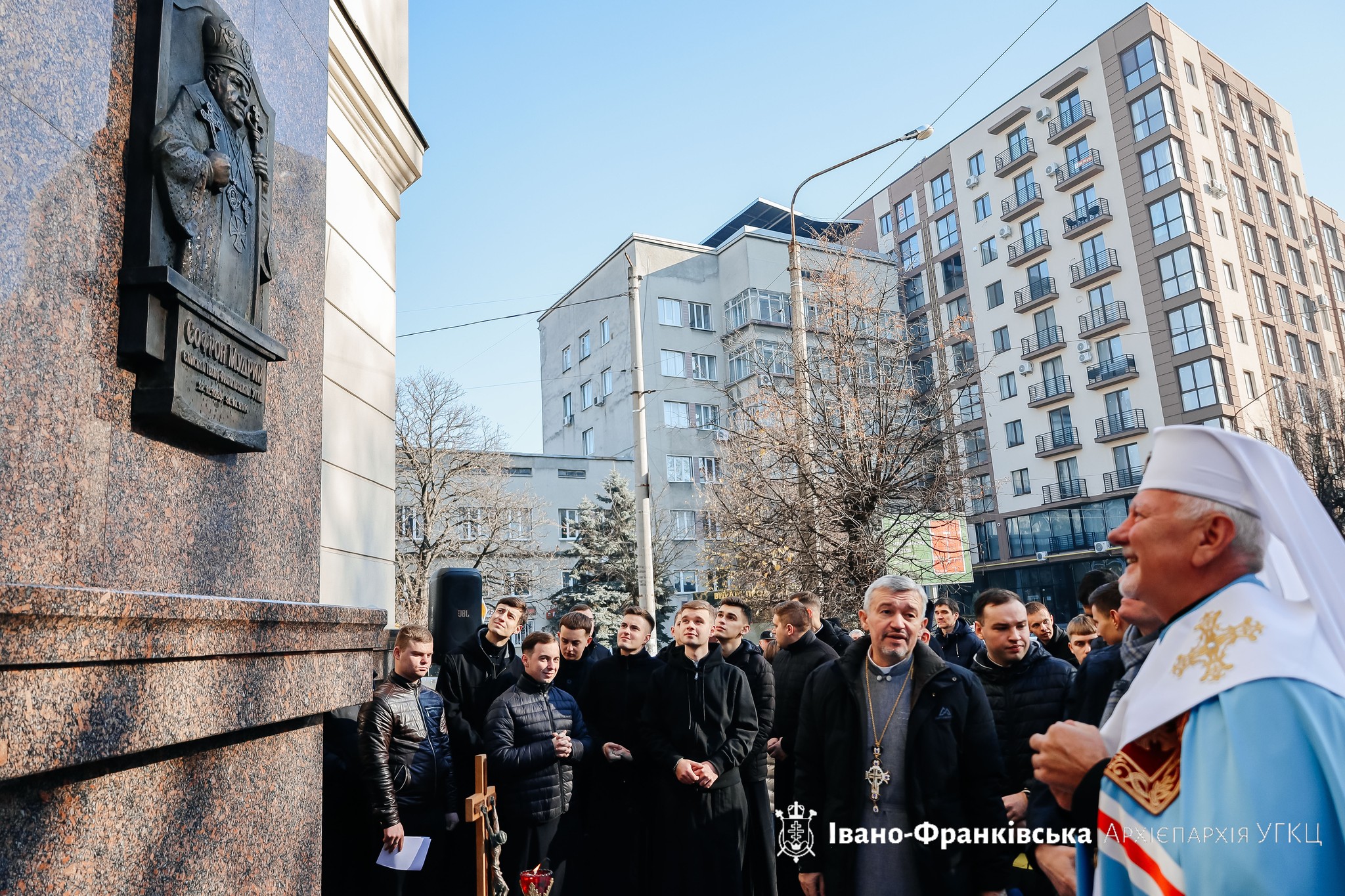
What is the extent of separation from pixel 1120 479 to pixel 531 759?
42.3 m

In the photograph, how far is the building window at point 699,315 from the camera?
49594 millimetres

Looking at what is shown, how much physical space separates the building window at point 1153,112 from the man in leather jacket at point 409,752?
45756mm

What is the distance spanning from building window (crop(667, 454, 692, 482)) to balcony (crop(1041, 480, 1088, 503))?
17.6 m

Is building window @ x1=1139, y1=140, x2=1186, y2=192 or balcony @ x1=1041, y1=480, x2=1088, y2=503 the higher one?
building window @ x1=1139, y1=140, x2=1186, y2=192

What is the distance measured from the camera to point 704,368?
49281 millimetres

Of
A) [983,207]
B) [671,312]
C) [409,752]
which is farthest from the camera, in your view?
[983,207]

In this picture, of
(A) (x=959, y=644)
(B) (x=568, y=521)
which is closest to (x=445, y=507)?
(B) (x=568, y=521)

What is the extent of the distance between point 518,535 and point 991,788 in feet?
124

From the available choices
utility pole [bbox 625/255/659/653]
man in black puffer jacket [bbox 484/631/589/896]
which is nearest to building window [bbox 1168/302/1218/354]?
utility pole [bbox 625/255/659/653]

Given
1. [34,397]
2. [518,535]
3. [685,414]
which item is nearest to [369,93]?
[34,397]

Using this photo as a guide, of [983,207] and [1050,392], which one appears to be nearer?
[1050,392]

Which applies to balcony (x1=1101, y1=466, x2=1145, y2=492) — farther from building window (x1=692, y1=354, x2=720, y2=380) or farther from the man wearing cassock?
the man wearing cassock

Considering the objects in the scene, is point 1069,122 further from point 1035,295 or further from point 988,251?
point 1035,295

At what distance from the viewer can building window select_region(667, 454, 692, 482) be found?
4694cm
